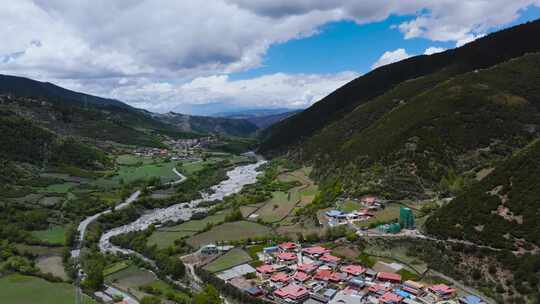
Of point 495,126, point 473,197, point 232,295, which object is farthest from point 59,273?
point 495,126

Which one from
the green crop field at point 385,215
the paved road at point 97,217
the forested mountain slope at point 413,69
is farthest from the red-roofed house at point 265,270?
the forested mountain slope at point 413,69

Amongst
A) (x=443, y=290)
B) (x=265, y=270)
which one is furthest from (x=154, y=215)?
(x=443, y=290)

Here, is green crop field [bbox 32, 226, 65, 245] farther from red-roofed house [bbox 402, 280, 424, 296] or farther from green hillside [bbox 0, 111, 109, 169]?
red-roofed house [bbox 402, 280, 424, 296]

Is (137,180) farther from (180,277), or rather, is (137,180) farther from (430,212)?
(430,212)

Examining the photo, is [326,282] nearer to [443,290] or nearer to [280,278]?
[280,278]

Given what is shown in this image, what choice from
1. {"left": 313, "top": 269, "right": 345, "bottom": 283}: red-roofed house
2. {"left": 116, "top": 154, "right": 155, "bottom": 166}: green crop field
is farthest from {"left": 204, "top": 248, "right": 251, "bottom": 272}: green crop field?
{"left": 116, "top": 154, "right": 155, "bottom": 166}: green crop field
